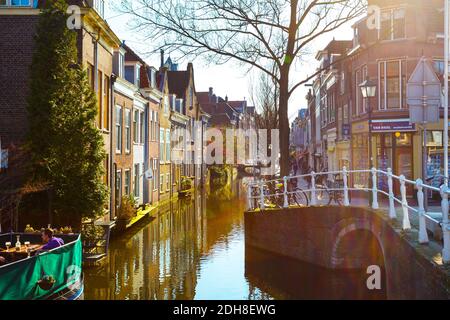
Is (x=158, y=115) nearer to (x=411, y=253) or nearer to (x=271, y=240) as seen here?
(x=271, y=240)

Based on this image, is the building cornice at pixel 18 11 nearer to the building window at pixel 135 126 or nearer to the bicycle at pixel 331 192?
the bicycle at pixel 331 192

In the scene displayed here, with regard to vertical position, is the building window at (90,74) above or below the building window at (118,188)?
above

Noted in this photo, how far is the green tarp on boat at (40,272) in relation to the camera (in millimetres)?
8227

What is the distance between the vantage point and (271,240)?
1847 centimetres

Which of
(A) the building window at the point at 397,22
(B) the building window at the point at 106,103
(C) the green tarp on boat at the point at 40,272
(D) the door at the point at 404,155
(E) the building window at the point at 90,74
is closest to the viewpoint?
(C) the green tarp on boat at the point at 40,272

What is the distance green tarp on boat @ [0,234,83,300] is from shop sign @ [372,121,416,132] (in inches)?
659

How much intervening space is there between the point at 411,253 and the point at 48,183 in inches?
450

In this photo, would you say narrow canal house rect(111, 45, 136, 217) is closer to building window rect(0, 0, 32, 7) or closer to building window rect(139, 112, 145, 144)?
building window rect(139, 112, 145, 144)

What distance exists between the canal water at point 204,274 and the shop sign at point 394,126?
26.9 ft

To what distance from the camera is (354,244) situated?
15477 mm

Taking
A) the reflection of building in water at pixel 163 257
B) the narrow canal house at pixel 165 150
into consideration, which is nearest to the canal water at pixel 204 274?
the reflection of building in water at pixel 163 257

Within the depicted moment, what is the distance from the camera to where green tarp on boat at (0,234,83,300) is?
8227 millimetres

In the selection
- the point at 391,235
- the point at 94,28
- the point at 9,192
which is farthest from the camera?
the point at 94,28

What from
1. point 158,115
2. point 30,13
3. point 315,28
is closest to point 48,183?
point 30,13
